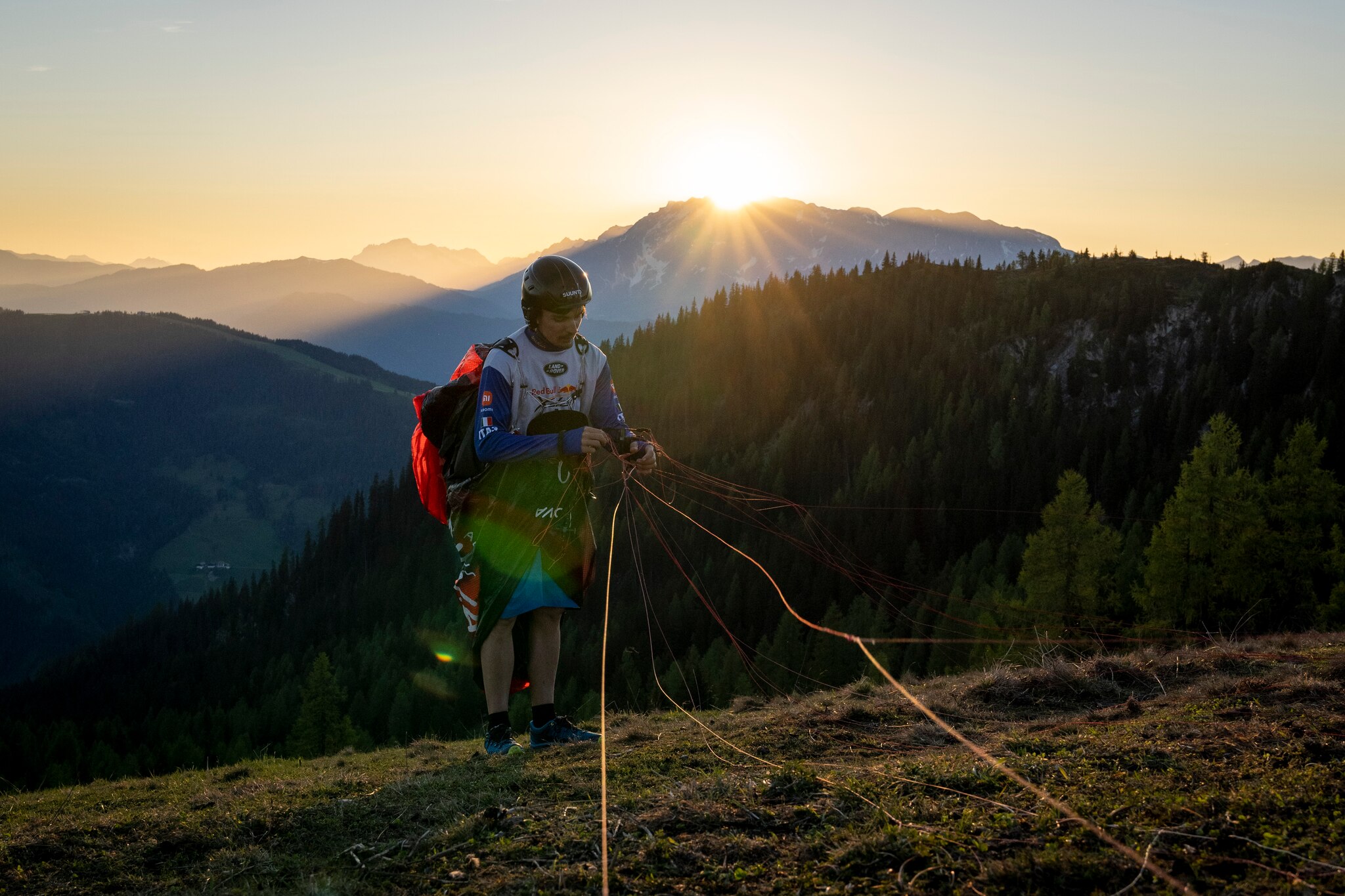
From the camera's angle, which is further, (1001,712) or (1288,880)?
(1001,712)

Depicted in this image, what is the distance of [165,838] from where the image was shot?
4.68m

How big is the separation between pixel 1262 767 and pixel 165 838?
529cm

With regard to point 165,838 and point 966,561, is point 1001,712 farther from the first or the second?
point 966,561

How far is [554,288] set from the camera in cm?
664

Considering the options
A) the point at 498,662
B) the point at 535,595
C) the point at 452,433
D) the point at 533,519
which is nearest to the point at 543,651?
the point at 498,662

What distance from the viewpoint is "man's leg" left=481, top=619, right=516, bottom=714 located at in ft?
22.0

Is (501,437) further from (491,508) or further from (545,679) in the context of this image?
(545,679)

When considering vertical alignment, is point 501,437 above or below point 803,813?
above

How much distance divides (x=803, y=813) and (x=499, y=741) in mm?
3333

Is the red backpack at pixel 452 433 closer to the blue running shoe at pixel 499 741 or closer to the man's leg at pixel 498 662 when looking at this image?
the man's leg at pixel 498 662

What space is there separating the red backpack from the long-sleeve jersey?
0.42ft

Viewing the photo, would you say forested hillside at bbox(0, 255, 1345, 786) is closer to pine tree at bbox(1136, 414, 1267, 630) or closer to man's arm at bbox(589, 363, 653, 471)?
pine tree at bbox(1136, 414, 1267, 630)

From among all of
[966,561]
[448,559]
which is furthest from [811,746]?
[448,559]

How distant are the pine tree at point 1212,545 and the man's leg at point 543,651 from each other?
81.9ft
